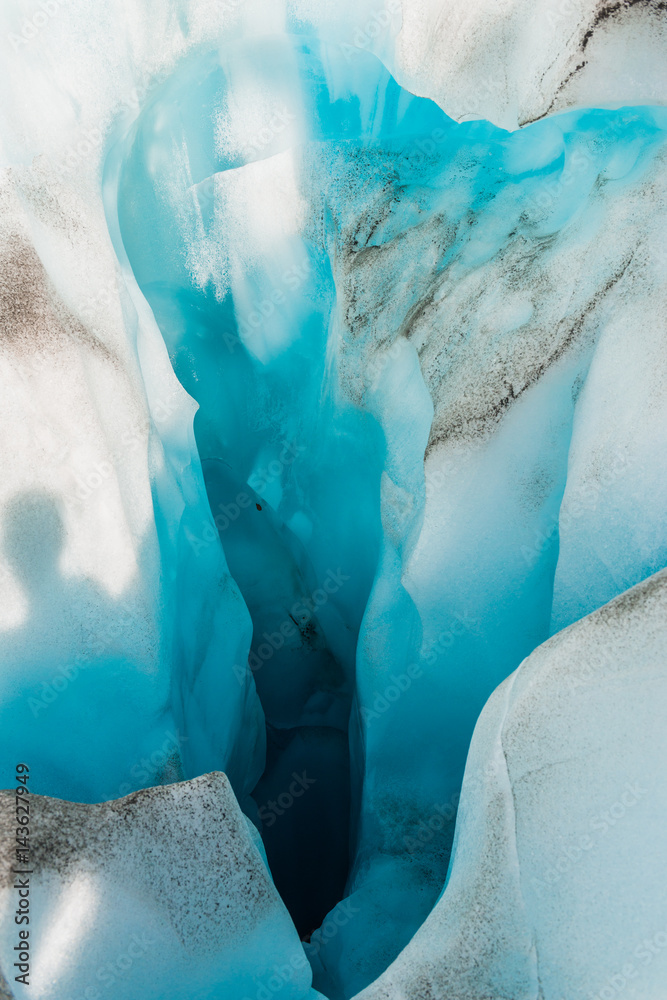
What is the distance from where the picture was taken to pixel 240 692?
2.06 metres

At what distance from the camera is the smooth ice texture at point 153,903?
3.60ft

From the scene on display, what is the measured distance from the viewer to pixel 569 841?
1077mm

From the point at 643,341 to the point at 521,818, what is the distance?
80cm

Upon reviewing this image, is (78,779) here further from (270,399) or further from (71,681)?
(270,399)

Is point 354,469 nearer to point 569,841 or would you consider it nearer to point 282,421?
point 282,421

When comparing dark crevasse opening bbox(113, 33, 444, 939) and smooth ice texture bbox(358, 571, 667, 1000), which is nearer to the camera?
smooth ice texture bbox(358, 571, 667, 1000)

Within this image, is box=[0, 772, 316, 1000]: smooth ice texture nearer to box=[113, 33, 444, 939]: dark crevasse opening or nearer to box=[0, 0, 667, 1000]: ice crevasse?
box=[0, 0, 667, 1000]: ice crevasse

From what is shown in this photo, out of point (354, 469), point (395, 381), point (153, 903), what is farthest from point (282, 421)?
point (153, 903)

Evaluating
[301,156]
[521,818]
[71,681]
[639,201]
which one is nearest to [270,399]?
[301,156]

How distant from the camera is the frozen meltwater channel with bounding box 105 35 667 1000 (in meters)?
1.39

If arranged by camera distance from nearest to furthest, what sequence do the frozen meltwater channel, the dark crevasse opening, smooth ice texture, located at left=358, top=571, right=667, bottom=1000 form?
1. smooth ice texture, located at left=358, top=571, right=667, bottom=1000
2. the frozen meltwater channel
3. the dark crevasse opening

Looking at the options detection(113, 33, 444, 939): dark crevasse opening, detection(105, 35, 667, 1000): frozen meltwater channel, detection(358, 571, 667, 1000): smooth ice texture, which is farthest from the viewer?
detection(113, 33, 444, 939): dark crevasse opening

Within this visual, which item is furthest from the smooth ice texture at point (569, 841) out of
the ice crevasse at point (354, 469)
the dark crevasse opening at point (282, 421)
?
the dark crevasse opening at point (282, 421)

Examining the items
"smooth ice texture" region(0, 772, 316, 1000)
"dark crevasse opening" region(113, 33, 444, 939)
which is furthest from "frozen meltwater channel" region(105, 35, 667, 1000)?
"smooth ice texture" region(0, 772, 316, 1000)
